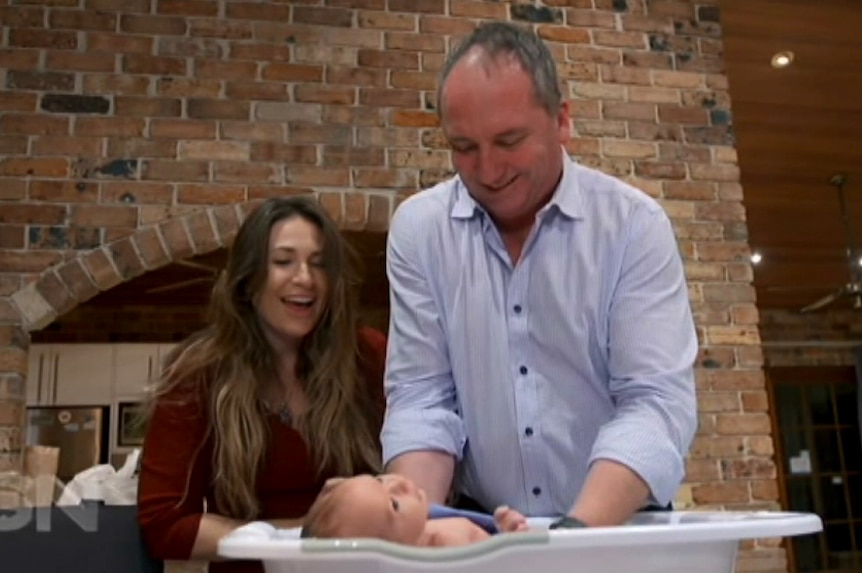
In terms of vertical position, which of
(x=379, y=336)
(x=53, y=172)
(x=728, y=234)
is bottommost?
(x=379, y=336)

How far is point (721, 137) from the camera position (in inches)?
113

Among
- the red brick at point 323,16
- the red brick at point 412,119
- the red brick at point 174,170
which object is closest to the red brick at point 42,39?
the red brick at point 174,170

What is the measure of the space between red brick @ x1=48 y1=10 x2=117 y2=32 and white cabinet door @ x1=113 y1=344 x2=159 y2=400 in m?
2.32

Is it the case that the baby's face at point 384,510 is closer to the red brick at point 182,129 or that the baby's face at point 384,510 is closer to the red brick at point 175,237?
the red brick at point 175,237

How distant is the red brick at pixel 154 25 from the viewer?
2.60m

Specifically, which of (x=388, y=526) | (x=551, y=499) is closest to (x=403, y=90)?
(x=551, y=499)

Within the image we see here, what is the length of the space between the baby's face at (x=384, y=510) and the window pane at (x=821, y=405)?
7125mm

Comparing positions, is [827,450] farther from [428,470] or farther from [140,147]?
[428,470]

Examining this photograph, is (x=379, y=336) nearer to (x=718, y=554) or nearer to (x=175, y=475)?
(x=175, y=475)

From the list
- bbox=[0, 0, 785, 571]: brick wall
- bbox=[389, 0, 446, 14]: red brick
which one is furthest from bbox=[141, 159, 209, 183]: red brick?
bbox=[389, 0, 446, 14]: red brick

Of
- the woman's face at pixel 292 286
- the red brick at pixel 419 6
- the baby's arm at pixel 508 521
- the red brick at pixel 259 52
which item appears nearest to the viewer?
the baby's arm at pixel 508 521

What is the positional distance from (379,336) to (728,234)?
5.23 ft

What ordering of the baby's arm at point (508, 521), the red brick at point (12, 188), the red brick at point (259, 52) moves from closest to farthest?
the baby's arm at point (508, 521)
the red brick at point (12, 188)
the red brick at point (259, 52)

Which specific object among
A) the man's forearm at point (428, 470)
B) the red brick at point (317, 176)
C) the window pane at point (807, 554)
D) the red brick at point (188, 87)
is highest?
the red brick at point (188, 87)
